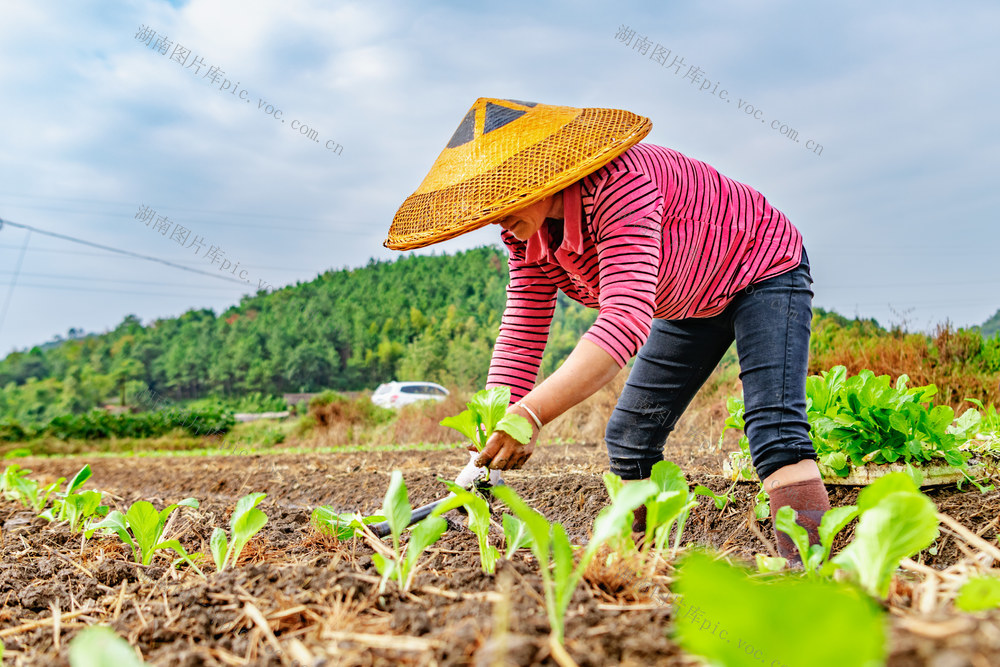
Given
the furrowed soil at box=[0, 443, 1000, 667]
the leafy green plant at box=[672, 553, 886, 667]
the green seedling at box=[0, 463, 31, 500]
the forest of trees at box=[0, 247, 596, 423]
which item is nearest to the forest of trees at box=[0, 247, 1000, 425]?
the forest of trees at box=[0, 247, 596, 423]

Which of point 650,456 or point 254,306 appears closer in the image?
point 650,456

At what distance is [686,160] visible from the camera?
192 centimetres

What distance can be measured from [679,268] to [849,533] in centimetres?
115

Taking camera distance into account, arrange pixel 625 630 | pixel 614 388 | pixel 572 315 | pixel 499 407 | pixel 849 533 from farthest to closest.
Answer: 1. pixel 572 315
2. pixel 614 388
3. pixel 849 533
4. pixel 499 407
5. pixel 625 630

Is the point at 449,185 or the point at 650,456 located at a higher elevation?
the point at 449,185

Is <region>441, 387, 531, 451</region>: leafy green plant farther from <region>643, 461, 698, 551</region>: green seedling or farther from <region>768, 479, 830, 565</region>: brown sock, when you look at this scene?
<region>768, 479, 830, 565</region>: brown sock

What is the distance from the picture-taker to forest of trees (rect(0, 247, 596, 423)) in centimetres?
2292

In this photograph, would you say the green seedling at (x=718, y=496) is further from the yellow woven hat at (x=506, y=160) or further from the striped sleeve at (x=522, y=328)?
the yellow woven hat at (x=506, y=160)

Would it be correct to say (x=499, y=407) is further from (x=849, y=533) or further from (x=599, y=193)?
(x=849, y=533)

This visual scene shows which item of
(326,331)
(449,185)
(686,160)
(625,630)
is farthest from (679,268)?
(326,331)

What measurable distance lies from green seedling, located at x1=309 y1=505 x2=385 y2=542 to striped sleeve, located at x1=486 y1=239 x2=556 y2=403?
61 cm

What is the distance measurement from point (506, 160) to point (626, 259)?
391mm

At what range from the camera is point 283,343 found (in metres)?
23.9

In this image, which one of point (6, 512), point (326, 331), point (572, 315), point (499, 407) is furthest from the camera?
point (326, 331)
